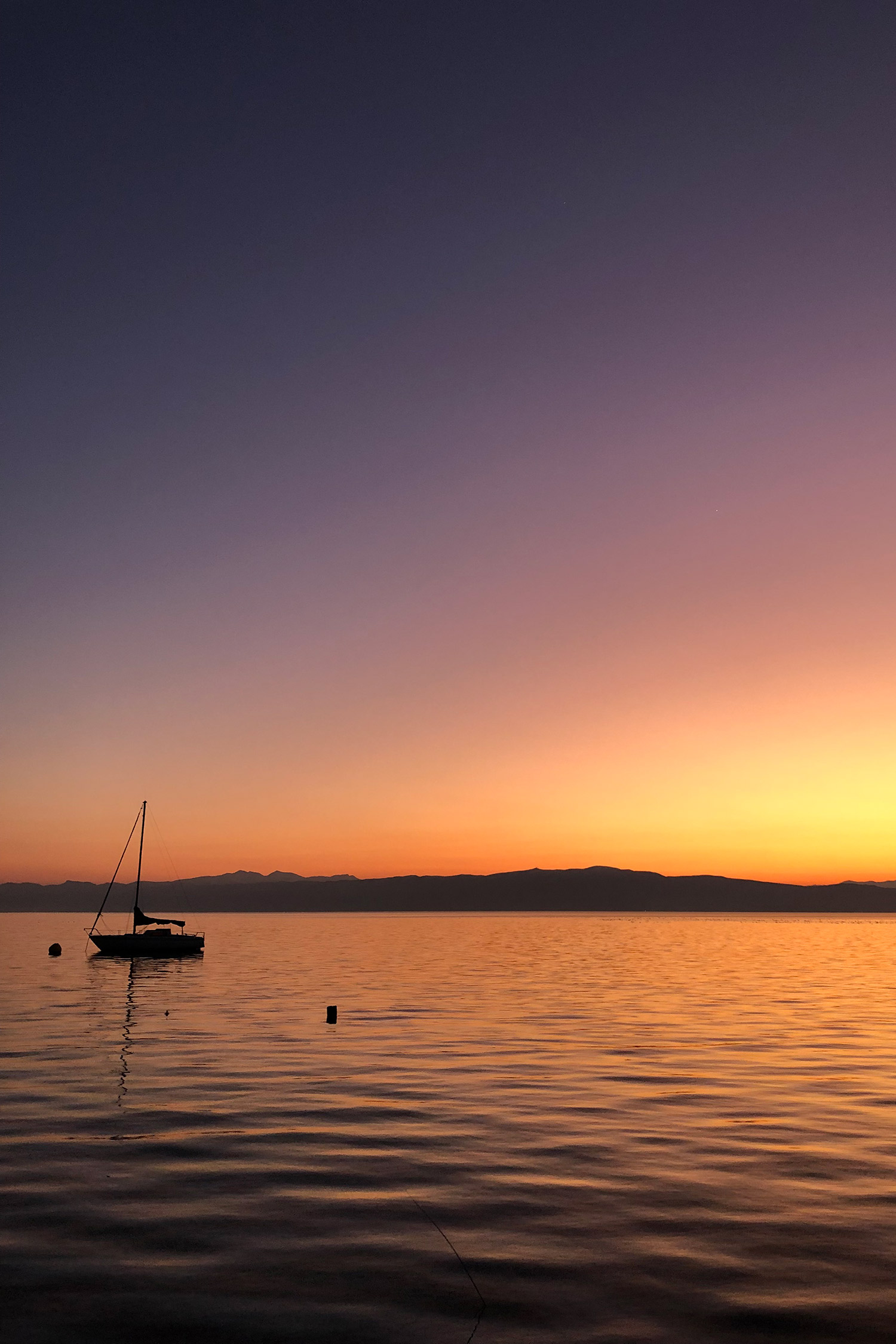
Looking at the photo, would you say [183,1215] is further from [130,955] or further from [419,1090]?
[130,955]

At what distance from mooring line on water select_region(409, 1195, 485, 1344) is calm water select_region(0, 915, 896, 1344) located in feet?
0.26

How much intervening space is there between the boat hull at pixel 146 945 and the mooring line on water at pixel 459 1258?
92.8 meters

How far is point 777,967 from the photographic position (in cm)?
9000

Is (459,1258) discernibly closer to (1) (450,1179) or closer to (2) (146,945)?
(1) (450,1179)

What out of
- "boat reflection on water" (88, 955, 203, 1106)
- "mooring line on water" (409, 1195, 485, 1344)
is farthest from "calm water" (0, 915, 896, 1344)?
"boat reflection on water" (88, 955, 203, 1106)

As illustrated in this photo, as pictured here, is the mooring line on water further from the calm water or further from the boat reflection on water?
the boat reflection on water

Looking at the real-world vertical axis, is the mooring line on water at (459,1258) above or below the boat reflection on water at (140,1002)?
above

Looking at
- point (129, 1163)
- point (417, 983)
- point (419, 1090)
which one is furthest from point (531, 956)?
point (129, 1163)

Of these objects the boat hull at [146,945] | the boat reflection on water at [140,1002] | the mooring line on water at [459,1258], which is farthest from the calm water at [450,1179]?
the boat hull at [146,945]

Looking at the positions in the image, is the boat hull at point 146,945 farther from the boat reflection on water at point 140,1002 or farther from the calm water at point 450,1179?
the calm water at point 450,1179

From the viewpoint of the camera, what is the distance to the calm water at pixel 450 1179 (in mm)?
12477

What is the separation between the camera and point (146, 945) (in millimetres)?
A: 105875

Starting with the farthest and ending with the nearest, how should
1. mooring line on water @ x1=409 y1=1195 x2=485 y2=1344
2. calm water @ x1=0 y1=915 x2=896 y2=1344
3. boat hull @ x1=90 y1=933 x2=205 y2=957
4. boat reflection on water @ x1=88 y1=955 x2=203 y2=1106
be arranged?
1. boat hull @ x1=90 y1=933 x2=205 y2=957
2. boat reflection on water @ x1=88 y1=955 x2=203 y2=1106
3. calm water @ x1=0 y1=915 x2=896 y2=1344
4. mooring line on water @ x1=409 y1=1195 x2=485 y2=1344

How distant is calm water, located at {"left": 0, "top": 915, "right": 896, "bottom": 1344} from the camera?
12477mm
